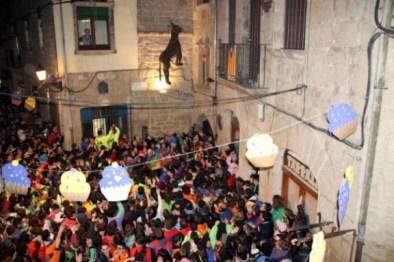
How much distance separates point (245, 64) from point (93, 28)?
25.0 ft

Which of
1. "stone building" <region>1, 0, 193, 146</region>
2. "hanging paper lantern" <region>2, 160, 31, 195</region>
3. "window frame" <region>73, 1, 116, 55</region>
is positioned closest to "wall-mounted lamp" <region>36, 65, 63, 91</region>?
"stone building" <region>1, 0, 193, 146</region>

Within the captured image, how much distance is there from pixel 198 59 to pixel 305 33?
9.29m

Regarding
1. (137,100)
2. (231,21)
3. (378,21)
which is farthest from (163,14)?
(378,21)

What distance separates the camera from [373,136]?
Answer: 5.71 m

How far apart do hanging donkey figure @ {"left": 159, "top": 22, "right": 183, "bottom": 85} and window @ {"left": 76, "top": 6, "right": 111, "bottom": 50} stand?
237cm

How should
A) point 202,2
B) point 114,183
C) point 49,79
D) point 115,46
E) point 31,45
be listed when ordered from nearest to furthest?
point 114,183
point 49,79
point 202,2
point 115,46
point 31,45

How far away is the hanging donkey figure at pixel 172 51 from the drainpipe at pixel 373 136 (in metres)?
11.9

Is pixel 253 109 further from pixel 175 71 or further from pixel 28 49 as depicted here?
pixel 28 49

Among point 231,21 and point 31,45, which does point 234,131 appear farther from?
point 31,45

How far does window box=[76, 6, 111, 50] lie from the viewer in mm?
15427

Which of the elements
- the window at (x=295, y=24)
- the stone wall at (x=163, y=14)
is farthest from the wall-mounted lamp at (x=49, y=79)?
the window at (x=295, y=24)

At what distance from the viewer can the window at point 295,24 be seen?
798cm

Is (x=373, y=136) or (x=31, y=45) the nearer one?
(x=373, y=136)

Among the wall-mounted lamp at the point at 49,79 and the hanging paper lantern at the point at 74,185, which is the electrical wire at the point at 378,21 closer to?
the hanging paper lantern at the point at 74,185
